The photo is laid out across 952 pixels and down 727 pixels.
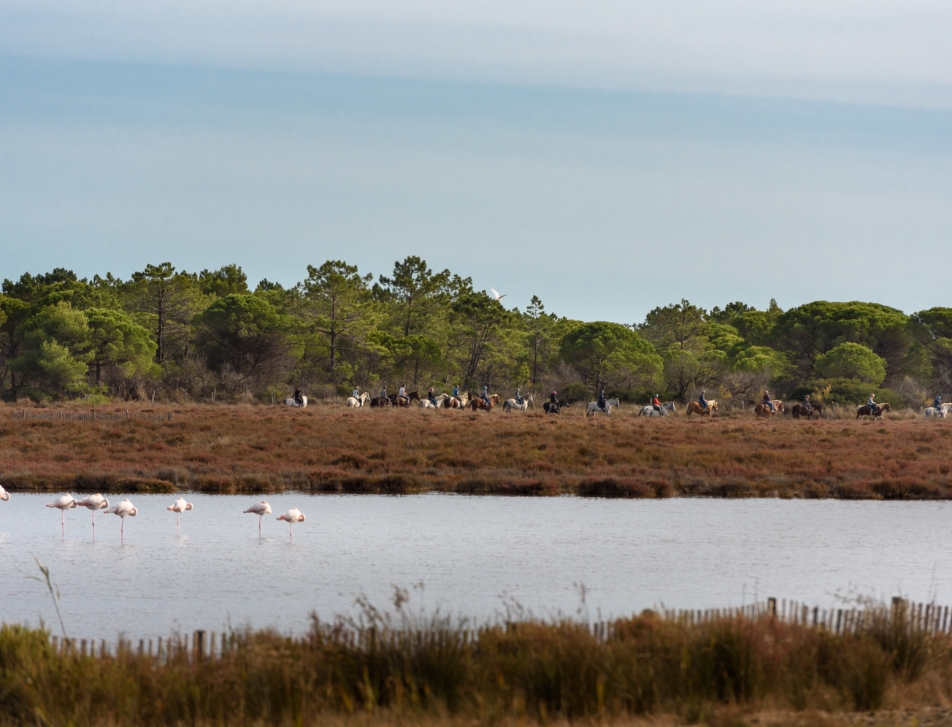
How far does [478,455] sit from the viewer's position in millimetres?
41750

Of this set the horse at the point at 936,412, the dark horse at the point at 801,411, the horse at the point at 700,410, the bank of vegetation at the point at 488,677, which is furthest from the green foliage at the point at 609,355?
the bank of vegetation at the point at 488,677

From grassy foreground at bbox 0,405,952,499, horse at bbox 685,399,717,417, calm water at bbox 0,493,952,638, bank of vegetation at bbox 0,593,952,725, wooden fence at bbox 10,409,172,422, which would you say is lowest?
calm water at bbox 0,493,952,638

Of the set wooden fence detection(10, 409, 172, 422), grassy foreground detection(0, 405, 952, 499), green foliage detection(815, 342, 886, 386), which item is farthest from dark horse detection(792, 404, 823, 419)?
wooden fence detection(10, 409, 172, 422)

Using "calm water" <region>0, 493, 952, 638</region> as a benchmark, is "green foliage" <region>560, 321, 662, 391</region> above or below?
above

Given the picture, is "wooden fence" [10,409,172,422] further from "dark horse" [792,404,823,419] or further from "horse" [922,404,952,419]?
"horse" [922,404,952,419]

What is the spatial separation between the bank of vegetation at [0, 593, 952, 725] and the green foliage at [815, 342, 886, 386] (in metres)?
67.1

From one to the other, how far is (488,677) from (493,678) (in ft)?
0.29

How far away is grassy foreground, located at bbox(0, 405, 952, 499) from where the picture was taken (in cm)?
3669

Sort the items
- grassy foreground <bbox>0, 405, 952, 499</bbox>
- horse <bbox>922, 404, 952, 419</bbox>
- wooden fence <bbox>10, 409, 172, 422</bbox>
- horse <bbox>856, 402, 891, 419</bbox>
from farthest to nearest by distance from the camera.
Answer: horse <bbox>922, 404, 952, 419</bbox> → horse <bbox>856, 402, 891, 419</bbox> → wooden fence <bbox>10, 409, 172, 422</bbox> → grassy foreground <bbox>0, 405, 952, 499</bbox>

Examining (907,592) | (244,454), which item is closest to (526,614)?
(907,592)

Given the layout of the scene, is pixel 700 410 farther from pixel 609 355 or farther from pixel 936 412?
pixel 609 355

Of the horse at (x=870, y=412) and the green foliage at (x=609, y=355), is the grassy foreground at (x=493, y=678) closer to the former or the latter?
the horse at (x=870, y=412)

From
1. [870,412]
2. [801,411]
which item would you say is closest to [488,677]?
[801,411]

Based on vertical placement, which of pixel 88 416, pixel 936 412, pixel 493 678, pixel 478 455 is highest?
pixel 936 412
